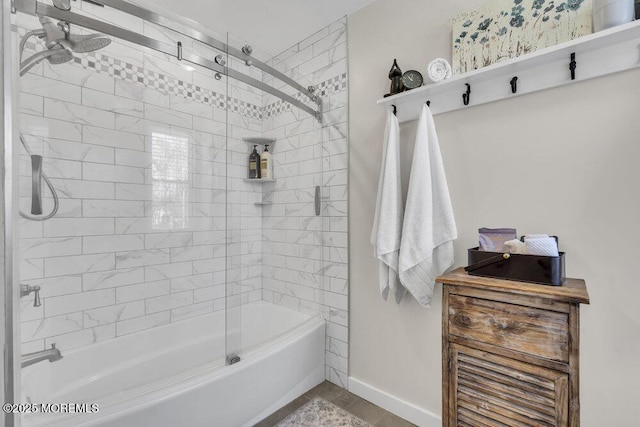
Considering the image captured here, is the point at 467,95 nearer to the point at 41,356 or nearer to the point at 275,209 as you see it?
the point at 275,209

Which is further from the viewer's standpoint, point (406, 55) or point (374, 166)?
point (374, 166)

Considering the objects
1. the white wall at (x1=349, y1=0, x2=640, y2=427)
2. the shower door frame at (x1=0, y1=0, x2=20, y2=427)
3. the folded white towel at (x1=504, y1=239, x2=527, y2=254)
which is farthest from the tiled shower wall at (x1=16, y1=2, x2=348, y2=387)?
the folded white towel at (x1=504, y1=239, x2=527, y2=254)

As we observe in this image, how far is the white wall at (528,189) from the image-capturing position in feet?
3.70

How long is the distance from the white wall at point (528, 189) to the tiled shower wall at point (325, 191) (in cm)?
17

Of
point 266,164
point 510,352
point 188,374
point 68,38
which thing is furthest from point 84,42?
point 510,352

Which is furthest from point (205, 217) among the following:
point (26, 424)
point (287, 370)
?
point (26, 424)

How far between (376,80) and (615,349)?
1.75m

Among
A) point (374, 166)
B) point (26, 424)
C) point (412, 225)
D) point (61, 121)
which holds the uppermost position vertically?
point (61, 121)

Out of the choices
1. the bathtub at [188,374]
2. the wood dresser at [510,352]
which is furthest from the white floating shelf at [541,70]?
the bathtub at [188,374]

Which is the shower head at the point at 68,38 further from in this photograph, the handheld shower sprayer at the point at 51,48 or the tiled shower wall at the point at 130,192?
the tiled shower wall at the point at 130,192

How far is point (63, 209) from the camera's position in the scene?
154cm

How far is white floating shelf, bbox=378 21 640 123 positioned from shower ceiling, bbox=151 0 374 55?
0.88 metres

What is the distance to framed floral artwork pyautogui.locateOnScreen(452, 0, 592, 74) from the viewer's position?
46.4 inches

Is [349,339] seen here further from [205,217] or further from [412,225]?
[205,217]
